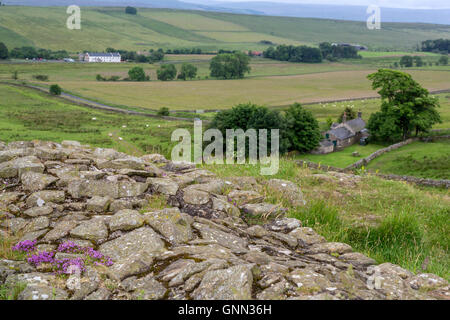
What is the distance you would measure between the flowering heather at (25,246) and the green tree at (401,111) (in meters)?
64.2

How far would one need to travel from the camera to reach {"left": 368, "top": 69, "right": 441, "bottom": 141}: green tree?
208ft

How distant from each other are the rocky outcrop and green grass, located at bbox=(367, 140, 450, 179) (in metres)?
40.3

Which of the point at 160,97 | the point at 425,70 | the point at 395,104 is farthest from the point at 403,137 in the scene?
the point at 425,70

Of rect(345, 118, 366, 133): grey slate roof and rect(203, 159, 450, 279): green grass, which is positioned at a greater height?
rect(203, 159, 450, 279): green grass

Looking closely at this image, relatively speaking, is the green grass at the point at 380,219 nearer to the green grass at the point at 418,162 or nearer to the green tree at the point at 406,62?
the green grass at the point at 418,162

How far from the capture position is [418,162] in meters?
48.8

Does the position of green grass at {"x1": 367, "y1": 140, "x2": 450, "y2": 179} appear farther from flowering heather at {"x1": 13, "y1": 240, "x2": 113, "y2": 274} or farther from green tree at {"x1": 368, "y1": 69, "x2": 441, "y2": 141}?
flowering heather at {"x1": 13, "y1": 240, "x2": 113, "y2": 274}

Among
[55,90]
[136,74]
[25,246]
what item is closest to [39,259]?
[25,246]

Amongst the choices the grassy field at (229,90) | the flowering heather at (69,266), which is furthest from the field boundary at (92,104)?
the flowering heather at (69,266)

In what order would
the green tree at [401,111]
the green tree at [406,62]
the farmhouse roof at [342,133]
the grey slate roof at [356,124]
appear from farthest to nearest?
the green tree at [406,62] → the grey slate roof at [356,124] → the farmhouse roof at [342,133] → the green tree at [401,111]

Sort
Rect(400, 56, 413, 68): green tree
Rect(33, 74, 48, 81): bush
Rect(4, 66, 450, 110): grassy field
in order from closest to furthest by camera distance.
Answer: Rect(4, 66, 450, 110): grassy field
Rect(33, 74, 48, 81): bush
Rect(400, 56, 413, 68): green tree

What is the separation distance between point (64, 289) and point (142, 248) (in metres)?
1.42

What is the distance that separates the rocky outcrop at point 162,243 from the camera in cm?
522

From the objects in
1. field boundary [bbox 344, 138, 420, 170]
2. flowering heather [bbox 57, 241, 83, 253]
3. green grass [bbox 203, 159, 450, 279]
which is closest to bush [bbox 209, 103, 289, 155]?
field boundary [bbox 344, 138, 420, 170]
